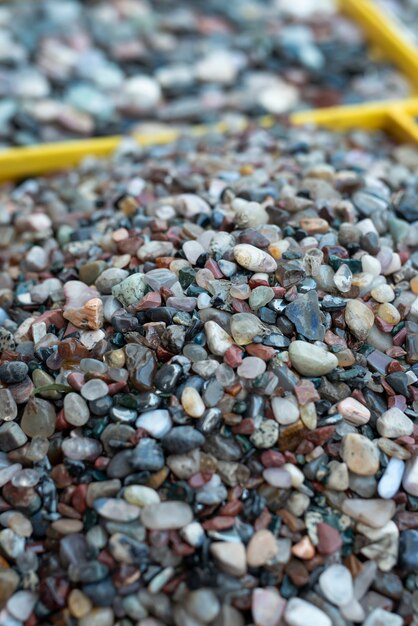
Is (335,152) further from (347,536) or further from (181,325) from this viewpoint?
(347,536)

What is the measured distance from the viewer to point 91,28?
154cm

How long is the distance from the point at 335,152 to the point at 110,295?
49 centimetres

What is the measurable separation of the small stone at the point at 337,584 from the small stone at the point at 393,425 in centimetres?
15

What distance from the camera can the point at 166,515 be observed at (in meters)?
0.68

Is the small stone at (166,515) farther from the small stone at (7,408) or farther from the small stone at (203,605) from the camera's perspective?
the small stone at (7,408)

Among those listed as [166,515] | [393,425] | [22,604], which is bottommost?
[22,604]

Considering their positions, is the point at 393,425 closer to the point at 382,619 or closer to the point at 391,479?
the point at 391,479

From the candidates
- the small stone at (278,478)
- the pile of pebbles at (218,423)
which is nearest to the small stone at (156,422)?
the pile of pebbles at (218,423)

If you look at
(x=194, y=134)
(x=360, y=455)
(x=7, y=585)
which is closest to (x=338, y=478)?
(x=360, y=455)

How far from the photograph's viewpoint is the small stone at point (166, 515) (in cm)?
67

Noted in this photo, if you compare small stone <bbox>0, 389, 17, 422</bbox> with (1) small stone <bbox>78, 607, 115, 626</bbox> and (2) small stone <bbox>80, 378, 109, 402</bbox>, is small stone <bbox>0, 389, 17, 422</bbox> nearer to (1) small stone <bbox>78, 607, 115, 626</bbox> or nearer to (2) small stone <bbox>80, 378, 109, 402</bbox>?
(2) small stone <bbox>80, 378, 109, 402</bbox>

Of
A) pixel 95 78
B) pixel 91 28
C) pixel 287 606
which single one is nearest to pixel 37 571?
pixel 287 606

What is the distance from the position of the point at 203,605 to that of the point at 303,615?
93 millimetres

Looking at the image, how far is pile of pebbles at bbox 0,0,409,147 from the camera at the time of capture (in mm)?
1353
